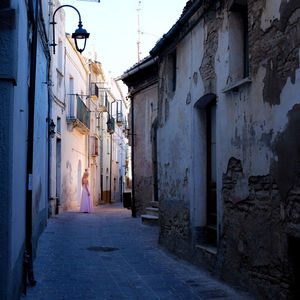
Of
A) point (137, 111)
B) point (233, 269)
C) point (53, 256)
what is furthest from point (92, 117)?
point (233, 269)

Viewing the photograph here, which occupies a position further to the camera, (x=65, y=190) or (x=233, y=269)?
(x=65, y=190)

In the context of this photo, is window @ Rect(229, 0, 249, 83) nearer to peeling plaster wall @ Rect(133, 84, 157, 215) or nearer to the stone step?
the stone step

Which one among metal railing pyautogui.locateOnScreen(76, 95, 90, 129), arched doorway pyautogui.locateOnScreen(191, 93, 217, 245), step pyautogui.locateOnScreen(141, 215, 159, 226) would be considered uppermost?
metal railing pyautogui.locateOnScreen(76, 95, 90, 129)

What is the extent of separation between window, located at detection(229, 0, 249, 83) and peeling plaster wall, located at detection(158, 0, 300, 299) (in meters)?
0.07

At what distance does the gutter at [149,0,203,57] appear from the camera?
26.3 feet

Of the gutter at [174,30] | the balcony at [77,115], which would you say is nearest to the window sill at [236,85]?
the gutter at [174,30]

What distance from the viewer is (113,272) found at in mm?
7516

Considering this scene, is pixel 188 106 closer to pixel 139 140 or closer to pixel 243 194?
pixel 243 194

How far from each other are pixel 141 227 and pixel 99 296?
8026mm

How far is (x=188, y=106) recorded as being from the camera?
8.59 meters

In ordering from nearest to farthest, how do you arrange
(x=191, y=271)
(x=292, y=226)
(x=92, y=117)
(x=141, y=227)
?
(x=292, y=226), (x=191, y=271), (x=141, y=227), (x=92, y=117)

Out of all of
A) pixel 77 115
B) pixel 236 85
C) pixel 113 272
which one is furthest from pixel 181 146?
pixel 77 115

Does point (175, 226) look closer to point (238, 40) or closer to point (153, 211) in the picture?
point (238, 40)

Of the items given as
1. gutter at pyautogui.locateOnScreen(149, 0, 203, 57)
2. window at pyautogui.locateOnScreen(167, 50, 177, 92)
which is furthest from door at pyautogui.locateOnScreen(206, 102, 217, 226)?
window at pyautogui.locateOnScreen(167, 50, 177, 92)
